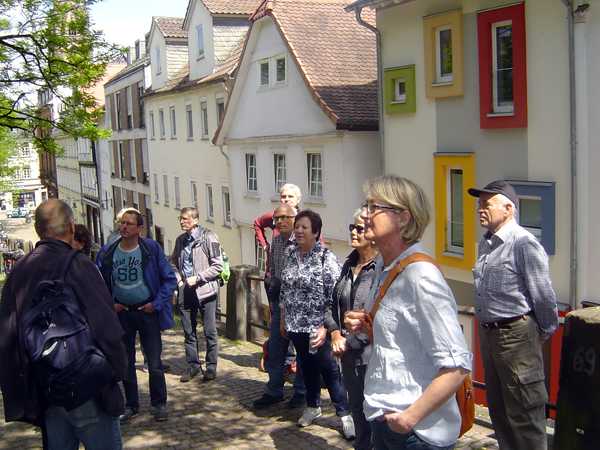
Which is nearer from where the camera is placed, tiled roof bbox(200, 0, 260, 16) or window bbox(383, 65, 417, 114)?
window bbox(383, 65, 417, 114)

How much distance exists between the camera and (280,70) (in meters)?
22.4

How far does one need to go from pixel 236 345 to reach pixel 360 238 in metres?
5.00

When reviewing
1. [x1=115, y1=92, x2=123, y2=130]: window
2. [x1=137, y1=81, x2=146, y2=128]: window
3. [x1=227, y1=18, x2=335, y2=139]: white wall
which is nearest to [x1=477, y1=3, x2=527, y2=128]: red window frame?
[x1=227, y1=18, x2=335, y2=139]: white wall

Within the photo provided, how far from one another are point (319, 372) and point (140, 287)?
1654 mm

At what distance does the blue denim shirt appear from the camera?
271 cm

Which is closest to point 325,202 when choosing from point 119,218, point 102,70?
point 102,70

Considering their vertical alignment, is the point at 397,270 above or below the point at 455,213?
above

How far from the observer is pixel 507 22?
14156 mm

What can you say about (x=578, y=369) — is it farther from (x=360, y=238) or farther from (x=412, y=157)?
(x=412, y=157)

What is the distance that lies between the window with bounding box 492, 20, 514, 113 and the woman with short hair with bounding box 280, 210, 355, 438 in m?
9.72

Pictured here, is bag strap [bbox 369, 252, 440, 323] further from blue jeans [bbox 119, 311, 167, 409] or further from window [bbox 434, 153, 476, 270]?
window [bbox 434, 153, 476, 270]

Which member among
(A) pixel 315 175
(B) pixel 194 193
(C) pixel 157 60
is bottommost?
(B) pixel 194 193

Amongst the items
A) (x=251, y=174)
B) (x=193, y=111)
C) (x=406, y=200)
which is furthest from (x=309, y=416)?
(x=193, y=111)

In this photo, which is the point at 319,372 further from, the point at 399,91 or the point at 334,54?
the point at 334,54
